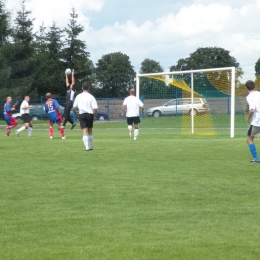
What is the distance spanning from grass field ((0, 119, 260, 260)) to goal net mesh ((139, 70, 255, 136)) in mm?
16586

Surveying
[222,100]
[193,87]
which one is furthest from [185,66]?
[193,87]

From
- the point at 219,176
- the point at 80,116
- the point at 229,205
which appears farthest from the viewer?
the point at 80,116

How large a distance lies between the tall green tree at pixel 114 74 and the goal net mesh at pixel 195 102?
6762cm

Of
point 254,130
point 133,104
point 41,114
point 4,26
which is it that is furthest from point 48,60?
point 254,130

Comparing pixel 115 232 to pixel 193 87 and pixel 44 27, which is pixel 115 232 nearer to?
pixel 193 87

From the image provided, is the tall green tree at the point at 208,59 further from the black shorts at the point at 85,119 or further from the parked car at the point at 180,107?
the black shorts at the point at 85,119

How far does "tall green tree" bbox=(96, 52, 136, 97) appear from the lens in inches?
4188

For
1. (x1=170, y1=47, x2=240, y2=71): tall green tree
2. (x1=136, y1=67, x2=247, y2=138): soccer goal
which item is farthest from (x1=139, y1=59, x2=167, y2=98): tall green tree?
(x1=170, y1=47, x2=240, y2=71): tall green tree

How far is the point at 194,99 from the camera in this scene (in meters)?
33.3

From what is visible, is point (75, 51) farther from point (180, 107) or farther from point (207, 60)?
point (180, 107)

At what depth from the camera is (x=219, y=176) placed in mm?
12672

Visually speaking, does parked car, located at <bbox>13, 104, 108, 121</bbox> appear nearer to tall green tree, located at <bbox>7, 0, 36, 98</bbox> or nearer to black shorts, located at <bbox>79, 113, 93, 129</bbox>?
tall green tree, located at <bbox>7, 0, 36, 98</bbox>

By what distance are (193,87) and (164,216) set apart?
24.6 metres

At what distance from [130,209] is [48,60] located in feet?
240
